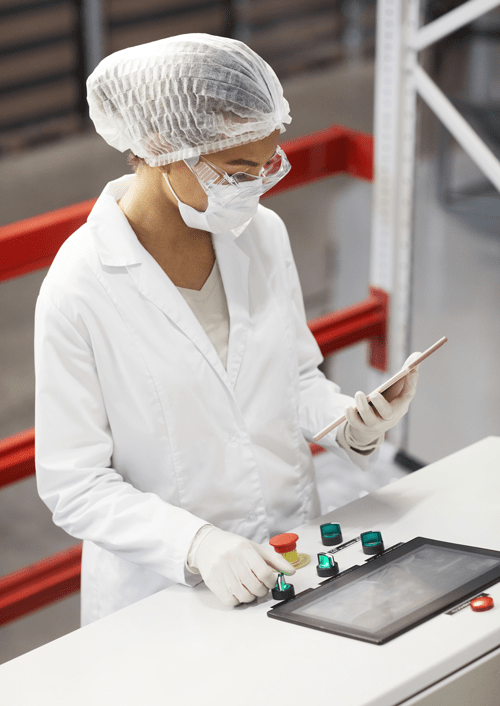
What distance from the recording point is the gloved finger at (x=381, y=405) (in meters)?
1.64

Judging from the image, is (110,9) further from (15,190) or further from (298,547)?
(298,547)

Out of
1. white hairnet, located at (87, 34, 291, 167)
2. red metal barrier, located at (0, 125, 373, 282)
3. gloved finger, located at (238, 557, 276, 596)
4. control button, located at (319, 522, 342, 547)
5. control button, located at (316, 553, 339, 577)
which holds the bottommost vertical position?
control button, located at (319, 522, 342, 547)

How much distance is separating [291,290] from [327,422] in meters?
0.28

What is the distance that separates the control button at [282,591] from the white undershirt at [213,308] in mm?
431

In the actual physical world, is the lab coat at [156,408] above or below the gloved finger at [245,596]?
above

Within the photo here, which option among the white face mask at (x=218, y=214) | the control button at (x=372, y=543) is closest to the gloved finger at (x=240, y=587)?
the control button at (x=372, y=543)

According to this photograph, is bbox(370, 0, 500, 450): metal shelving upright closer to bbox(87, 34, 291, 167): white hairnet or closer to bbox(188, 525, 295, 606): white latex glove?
bbox(87, 34, 291, 167): white hairnet

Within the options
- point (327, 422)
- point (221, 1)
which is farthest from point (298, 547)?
point (221, 1)

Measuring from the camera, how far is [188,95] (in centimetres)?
152

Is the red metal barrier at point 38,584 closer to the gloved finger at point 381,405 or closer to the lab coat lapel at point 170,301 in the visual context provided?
the lab coat lapel at point 170,301

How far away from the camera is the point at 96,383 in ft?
5.32

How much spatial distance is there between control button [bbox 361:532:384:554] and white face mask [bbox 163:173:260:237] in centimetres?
60

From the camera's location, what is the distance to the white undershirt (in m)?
1.74

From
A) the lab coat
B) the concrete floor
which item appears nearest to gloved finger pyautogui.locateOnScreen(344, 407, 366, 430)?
the lab coat
